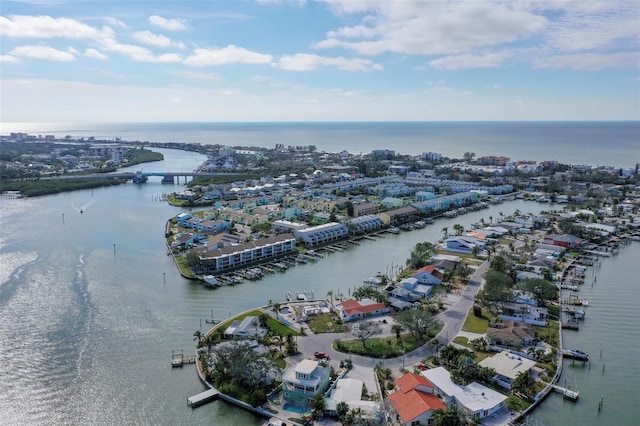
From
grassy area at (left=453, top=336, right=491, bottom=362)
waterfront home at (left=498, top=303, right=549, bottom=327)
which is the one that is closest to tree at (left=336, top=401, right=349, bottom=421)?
grassy area at (left=453, top=336, right=491, bottom=362)

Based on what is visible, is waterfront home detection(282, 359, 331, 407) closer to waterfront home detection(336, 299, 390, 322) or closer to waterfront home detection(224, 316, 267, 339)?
waterfront home detection(224, 316, 267, 339)

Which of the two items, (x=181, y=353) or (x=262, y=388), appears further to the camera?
(x=181, y=353)

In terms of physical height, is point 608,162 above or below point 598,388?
above

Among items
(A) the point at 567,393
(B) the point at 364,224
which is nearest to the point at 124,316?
(A) the point at 567,393

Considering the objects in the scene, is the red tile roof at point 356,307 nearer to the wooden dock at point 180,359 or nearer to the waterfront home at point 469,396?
the waterfront home at point 469,396

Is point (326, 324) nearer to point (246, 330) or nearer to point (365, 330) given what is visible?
point (365, 330)

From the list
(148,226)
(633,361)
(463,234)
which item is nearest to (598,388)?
(633,361)

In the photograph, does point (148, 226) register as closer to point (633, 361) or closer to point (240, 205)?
point (240, 205)

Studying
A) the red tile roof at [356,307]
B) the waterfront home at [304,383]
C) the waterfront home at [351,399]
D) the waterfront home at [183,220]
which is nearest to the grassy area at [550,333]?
the red tile roof at [356,307]
